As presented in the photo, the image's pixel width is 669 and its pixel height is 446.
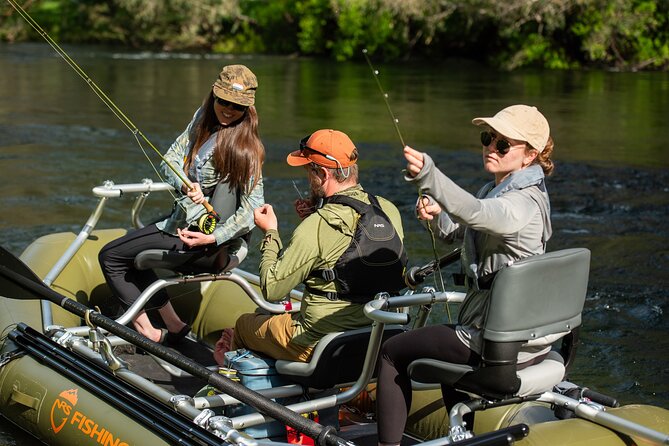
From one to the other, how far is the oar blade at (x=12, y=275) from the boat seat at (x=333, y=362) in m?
1.45

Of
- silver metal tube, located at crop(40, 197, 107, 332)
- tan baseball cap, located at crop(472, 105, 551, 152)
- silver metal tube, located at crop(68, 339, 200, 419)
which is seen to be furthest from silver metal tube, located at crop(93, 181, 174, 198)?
tan baseball cap, located at crop(472, 105, 551, 152)

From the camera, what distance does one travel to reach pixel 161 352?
155 inches

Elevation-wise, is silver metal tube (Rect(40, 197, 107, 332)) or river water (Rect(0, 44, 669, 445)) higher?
silver metal tube (Rect(40, 197, 107, 332))

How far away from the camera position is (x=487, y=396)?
3.49 m

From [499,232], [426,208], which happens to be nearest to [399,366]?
[426,208]

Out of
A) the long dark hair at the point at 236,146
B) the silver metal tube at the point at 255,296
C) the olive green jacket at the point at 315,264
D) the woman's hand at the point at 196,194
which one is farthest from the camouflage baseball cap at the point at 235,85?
the olive green jacket at the point at 315,264

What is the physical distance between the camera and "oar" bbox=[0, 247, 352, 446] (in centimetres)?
345

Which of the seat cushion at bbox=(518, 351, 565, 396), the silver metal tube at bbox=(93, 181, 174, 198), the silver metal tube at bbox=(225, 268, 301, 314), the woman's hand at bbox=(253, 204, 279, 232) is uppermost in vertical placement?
the woman's hand at bbox=(253, 204, 279, 232)

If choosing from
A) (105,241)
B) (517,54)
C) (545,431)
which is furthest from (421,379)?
(517,54)

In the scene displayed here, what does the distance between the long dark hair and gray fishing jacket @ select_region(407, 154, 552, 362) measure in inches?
66.7

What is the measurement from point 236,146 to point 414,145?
33.9 ft

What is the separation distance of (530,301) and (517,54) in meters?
24.8

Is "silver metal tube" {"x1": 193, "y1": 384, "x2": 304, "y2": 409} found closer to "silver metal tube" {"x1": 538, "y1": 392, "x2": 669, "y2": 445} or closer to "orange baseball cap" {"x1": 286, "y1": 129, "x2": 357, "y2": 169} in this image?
"orange baseball cap" {"x1": 286, "y1": 129, "x2": 357, "y2": 169}

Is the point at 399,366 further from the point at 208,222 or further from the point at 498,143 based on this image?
the point at 208,222
